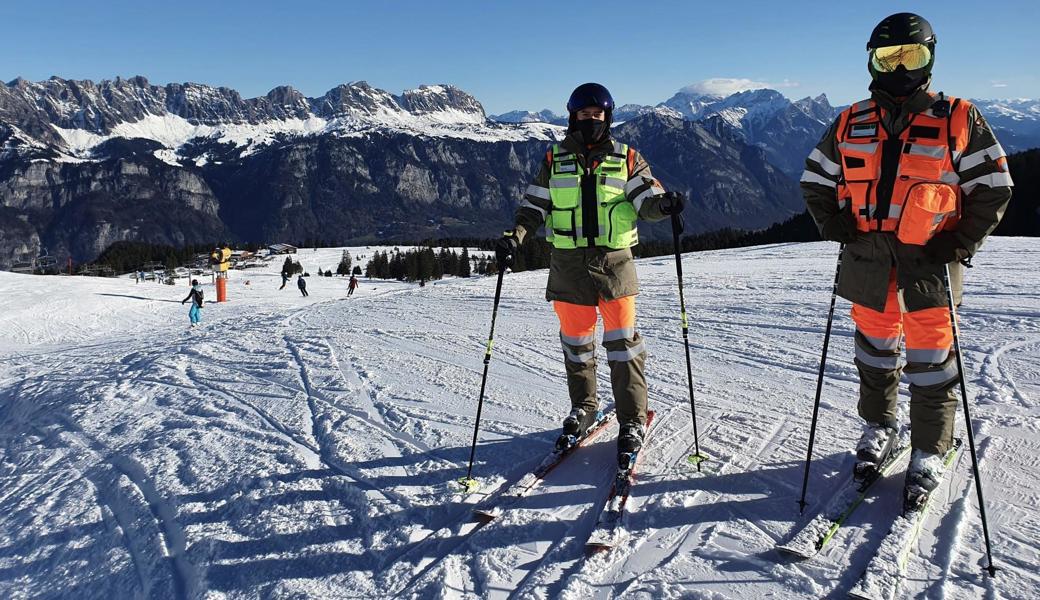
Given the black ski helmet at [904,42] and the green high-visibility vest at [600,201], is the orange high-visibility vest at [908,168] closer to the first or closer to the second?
the black ski helmet at [904,42]

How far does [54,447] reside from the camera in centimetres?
593

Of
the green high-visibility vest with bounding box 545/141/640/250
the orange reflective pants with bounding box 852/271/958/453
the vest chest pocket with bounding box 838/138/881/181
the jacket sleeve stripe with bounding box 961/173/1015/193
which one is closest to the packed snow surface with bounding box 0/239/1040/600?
the orange reflective pants with bounding box 852/271/958/453

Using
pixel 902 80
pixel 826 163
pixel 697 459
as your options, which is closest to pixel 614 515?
pixel 697 459

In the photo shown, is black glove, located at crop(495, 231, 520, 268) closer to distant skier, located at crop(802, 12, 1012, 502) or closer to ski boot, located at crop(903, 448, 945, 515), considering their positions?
distant skier, located at crop(802, 12, 1012, 502)

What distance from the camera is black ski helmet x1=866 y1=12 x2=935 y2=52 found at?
3.33 meters

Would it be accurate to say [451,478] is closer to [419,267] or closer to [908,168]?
[908,168]

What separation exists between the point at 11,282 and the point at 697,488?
3888cm

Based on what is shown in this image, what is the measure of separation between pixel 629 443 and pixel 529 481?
74cm

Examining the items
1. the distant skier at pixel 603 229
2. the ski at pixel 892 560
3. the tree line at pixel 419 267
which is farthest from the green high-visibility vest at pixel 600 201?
the tree line at pixel 419 267

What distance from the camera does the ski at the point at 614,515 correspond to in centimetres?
328

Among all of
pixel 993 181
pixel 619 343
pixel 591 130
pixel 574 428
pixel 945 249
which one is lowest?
pixel 574 428

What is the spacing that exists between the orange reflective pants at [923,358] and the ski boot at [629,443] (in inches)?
62.2

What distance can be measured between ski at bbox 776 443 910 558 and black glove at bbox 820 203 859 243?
1454mm

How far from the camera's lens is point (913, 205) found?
330 cm
